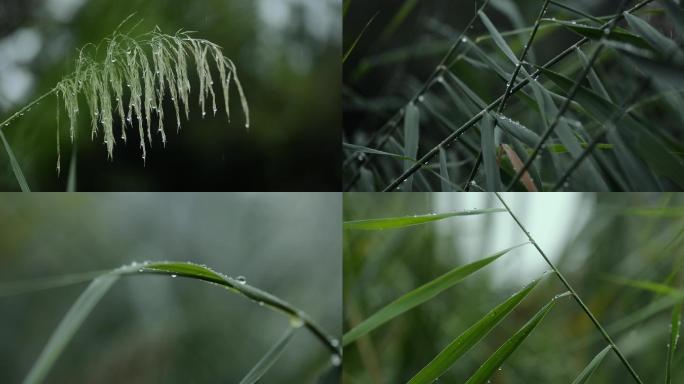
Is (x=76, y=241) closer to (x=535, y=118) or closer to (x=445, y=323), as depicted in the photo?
(x=445, y=323)

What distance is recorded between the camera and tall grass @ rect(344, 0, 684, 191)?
80 centimetres

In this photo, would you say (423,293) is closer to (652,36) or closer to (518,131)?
(518,131)

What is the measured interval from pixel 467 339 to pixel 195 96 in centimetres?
48

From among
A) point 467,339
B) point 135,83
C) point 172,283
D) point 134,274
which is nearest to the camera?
point 134,274

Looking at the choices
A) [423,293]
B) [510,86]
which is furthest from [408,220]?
[510,86]

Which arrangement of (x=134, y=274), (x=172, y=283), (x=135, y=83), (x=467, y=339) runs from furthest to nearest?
1. (x=172, y=283)
2. (x=135, y=83)
3. (x=467, y=339)
4. (x=134, y=274)

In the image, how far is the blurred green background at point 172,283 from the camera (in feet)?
3.63

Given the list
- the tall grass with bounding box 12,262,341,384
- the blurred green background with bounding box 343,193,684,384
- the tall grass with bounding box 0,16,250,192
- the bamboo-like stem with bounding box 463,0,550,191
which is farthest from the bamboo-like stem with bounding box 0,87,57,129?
the bamboo-like stem with bounding box 463,0,550,191

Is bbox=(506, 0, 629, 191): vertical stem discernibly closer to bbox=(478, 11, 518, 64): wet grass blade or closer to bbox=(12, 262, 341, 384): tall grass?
bbox=(478, 11, 518, 64): wet grass blade

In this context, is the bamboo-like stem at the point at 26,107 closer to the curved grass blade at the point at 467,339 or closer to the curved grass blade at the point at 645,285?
the curved grass blade at the point at 467,339

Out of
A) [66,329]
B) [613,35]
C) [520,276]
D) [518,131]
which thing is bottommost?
[520,276]

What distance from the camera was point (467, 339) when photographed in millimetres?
784

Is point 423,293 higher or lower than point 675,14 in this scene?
lower

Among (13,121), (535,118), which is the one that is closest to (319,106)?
(535,118)
